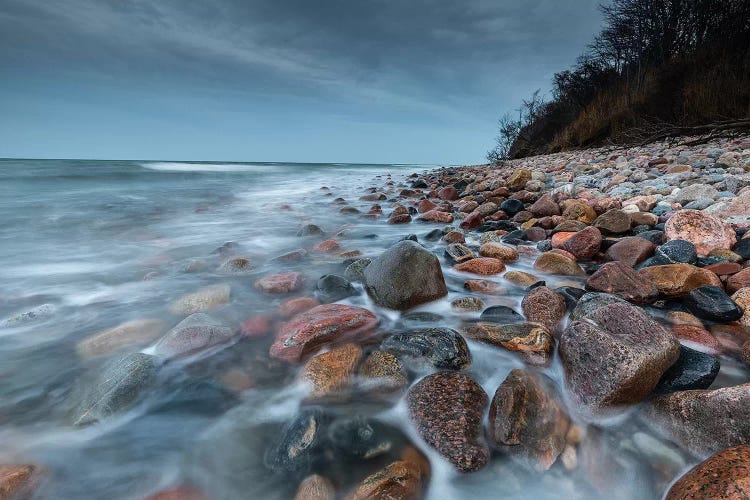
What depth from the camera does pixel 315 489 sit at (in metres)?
1.31

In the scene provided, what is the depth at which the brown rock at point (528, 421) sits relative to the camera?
1421 millimetres

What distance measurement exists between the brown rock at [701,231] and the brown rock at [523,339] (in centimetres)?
184

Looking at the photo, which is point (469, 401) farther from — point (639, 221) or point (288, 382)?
point (639, 221)

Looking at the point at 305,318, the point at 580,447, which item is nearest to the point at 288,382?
the point at 305,318

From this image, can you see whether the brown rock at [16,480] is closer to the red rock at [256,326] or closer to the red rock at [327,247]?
the red rock at [256,326]

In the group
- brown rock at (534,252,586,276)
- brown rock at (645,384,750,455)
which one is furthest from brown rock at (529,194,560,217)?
brown rock at (645,384,750,455)

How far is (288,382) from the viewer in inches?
76.4

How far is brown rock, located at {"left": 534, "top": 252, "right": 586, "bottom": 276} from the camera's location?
3.02 m

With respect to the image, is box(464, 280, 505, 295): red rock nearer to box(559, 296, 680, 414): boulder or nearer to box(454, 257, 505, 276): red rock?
box(454, 257, 505, 276): red rock

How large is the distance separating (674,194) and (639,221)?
114 cm

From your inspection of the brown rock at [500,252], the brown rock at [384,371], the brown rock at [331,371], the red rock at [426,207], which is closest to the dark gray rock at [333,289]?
the brown rock at [331,371]

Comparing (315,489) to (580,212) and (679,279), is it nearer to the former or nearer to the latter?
(679,279)

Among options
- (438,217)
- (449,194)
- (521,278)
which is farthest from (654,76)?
(521,278)

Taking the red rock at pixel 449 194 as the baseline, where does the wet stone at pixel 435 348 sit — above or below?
A: below
